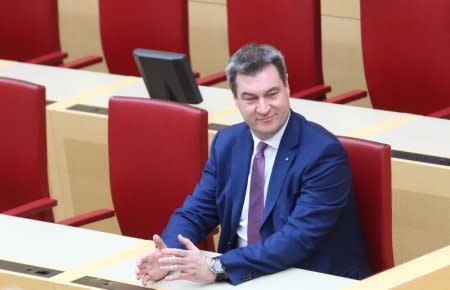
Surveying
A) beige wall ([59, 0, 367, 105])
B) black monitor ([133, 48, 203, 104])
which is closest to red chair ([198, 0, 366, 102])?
black monitor ([133, 48, 203, 104])

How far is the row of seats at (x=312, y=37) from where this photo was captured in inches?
168

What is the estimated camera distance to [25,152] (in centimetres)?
372

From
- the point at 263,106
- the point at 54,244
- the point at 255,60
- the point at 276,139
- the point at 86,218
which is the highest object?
the point at 255,60

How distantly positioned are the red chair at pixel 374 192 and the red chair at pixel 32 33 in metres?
2.09

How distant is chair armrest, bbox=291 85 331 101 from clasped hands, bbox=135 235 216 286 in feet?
5.31

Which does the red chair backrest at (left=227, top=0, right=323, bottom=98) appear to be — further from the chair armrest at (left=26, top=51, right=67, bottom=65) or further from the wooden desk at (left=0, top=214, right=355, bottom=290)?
the wooden desk at (left=0, top=214, right=355, bottom=290)

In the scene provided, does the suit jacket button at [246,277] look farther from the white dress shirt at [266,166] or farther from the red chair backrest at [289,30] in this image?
the red chair backrest at [289,30]

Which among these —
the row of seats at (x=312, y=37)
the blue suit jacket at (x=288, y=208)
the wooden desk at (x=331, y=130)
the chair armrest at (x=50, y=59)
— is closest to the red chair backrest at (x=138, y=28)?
the row of seats at (x=312, y=37)

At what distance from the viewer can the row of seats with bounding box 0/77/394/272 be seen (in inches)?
125

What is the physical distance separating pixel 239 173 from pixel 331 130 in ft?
2.46

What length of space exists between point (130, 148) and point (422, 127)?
2.98 ft

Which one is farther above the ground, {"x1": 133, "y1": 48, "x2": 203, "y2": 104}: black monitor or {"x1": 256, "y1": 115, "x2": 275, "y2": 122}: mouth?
{"x1": 256, "y1": 115, "x2": 275, "y2": 122}: mouth

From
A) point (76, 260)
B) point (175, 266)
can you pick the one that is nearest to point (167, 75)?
point (76, 260)

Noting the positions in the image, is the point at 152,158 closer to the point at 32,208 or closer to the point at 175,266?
the point at 32,208
